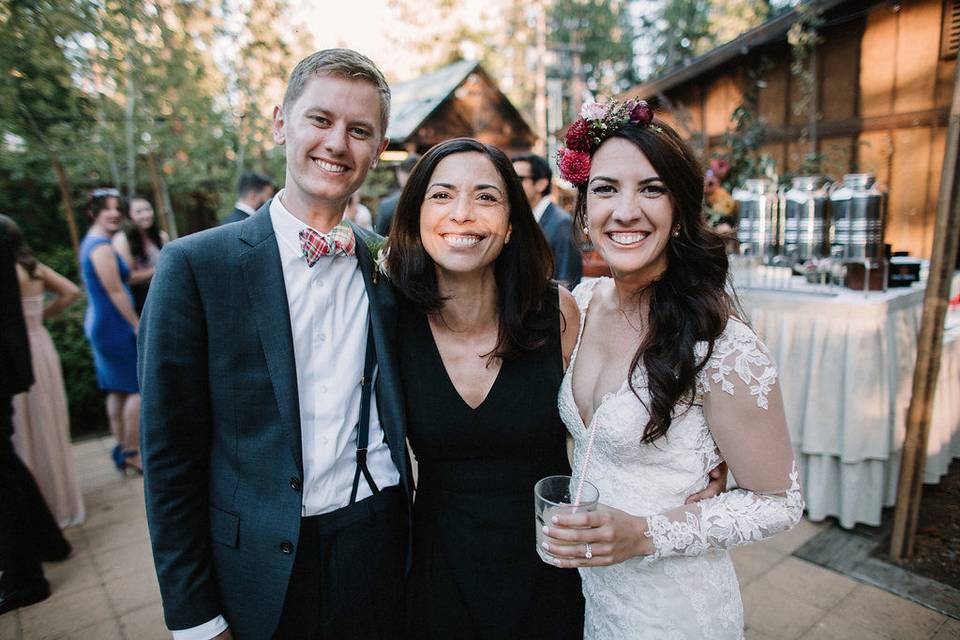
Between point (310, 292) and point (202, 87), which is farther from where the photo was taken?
point (202, 87)

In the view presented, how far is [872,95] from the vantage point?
24.8 ft

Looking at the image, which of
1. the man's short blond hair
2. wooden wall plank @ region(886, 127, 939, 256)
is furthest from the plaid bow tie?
wooden wall plank @ region(886, 127, 939, 256)

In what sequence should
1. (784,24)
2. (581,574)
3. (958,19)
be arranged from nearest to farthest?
(581,574), (958,19), (784,24)

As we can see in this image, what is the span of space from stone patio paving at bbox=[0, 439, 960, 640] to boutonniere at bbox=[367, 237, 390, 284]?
2.42 metres

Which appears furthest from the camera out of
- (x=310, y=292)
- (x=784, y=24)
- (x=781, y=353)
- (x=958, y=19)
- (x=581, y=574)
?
(x=784, y=24)

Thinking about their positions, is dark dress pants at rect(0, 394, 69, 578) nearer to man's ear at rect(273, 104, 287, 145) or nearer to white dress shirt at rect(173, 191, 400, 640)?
white dress shirt at rect(173, 191, 400, 640)

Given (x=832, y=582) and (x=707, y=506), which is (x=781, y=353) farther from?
(x=707, y=506)

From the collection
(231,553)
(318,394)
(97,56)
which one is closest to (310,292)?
(318,394)

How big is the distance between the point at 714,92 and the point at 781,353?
23.4 ft

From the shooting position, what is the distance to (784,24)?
7.25 m

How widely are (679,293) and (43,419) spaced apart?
423cm

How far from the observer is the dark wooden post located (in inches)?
108

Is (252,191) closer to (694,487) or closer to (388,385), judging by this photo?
(388,385)

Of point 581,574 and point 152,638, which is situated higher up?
point 581,574
